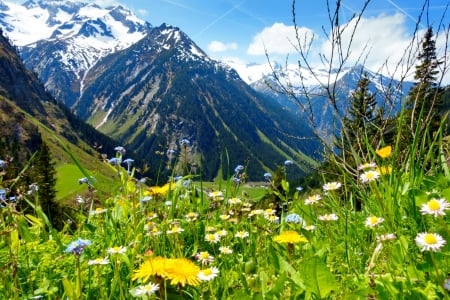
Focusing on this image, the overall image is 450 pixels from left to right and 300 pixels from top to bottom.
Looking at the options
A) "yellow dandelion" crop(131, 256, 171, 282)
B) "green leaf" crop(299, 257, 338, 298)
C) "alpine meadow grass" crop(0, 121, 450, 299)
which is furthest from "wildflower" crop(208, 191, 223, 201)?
"green leaf" crop(299, 257, 338, 298)

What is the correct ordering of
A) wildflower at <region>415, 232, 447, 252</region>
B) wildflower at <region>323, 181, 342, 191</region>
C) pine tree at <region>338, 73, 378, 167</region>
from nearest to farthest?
1. wildflower at <region>415, 232, 447, 252</region>
2. wildflower at <region>323, 181, 342, 191</region>
3. pine tree at <region>338, 73, 378, 167</region>

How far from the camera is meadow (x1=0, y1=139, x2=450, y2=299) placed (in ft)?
7.55

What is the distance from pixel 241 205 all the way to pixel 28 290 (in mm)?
2709

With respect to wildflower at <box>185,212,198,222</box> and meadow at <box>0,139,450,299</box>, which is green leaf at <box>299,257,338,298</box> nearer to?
meadow at <box>0,139,450,299</box>

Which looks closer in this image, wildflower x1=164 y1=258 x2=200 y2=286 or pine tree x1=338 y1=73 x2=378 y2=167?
wildflower x1=164 y1=258 x2=200 y2=286

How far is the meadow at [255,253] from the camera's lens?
2.30 meters

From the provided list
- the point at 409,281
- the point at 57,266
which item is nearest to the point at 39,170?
the point at 57,266

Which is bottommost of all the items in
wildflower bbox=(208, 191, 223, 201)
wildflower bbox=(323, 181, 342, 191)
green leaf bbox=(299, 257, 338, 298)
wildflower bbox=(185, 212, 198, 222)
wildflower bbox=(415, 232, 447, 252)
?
green leaf bbox=(299, 257, 338, 298)

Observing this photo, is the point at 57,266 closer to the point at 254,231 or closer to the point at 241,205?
the point at 254,231

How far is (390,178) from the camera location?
3.86 m

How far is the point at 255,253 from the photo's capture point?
3.88 meters

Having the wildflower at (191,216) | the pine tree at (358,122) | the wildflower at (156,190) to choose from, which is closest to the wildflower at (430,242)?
the pine tree at (358,122)

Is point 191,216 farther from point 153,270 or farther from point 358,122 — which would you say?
point 358,122

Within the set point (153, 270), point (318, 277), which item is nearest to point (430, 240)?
point (318, 277)
